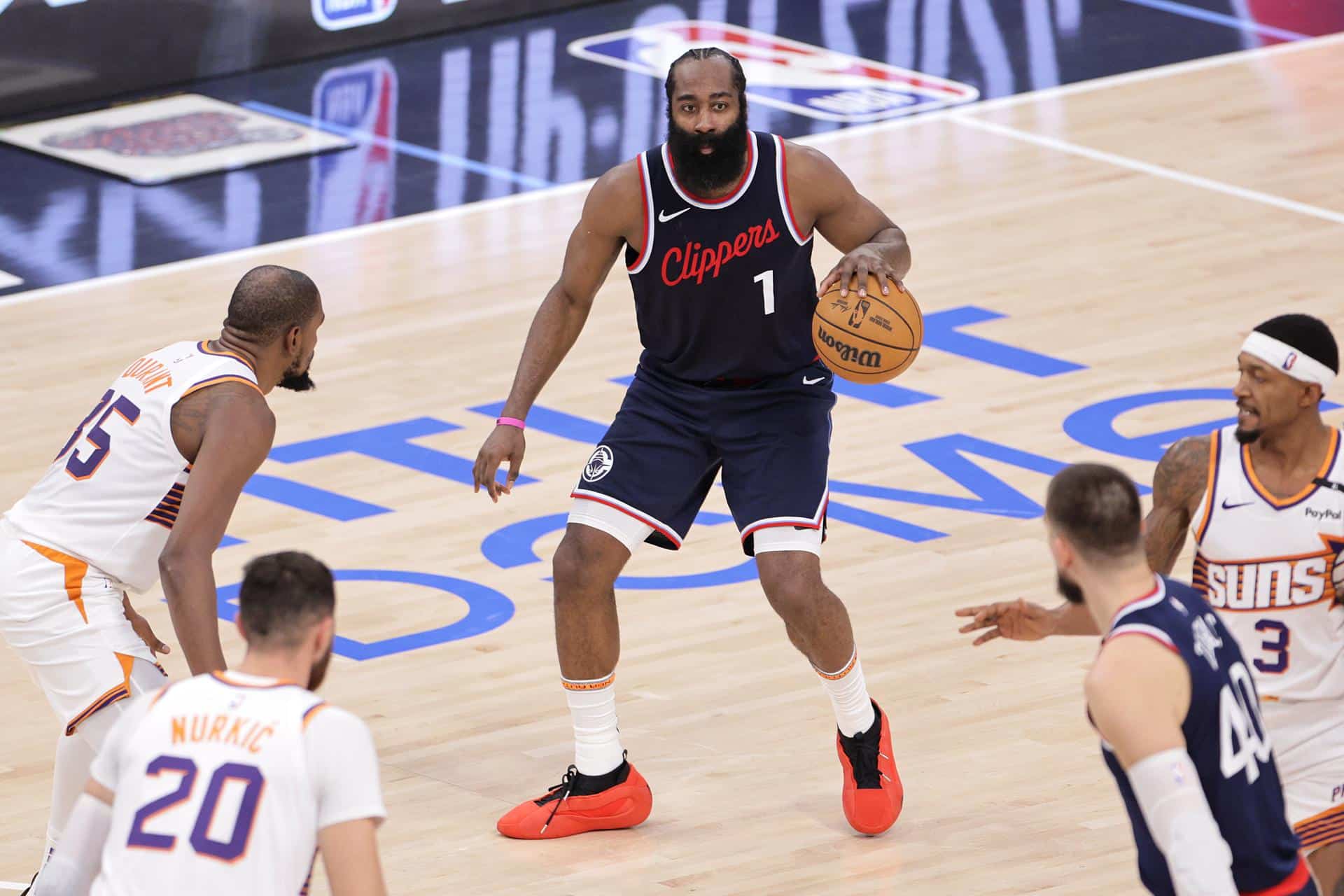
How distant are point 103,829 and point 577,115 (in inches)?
443

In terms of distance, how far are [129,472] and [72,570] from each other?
0.99 feet

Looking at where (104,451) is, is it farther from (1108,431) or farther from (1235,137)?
(1235,137)

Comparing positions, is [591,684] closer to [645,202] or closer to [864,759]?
[864,759]

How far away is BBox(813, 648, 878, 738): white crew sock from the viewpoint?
23.0 ft

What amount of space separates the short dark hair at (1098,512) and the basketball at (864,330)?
86.9 inches

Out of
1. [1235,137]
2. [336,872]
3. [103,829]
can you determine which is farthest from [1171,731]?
[1235,137]

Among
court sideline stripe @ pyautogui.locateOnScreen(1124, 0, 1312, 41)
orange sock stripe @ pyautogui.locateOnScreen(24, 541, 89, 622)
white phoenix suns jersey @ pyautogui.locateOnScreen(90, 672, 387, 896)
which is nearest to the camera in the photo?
white phoenix suns jersey @ pyautogui.locateOnScreen(90, 672, 387, 896)

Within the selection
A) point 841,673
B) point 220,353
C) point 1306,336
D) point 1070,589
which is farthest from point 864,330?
point 1070,589

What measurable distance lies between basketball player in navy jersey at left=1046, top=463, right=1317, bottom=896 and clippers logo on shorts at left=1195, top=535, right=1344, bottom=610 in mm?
879

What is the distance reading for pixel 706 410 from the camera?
7.08 meters

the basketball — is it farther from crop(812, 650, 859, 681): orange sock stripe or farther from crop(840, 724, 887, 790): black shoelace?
crop(840, 724, 887, 790): black shoelace

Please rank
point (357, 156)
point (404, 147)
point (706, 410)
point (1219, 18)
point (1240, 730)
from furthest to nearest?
point (1219, 18) < point (404, 147) < point (357, 156) < point (706, 410) < point (1240, 730)

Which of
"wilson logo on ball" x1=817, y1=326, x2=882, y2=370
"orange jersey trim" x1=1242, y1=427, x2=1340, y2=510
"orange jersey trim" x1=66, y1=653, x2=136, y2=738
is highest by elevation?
"orange jersey trim" x1=1242, y1=427, x2=1340, y2=510

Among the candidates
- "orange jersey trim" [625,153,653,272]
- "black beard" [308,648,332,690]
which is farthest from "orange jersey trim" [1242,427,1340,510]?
"black beard" [308,648,332,690]
